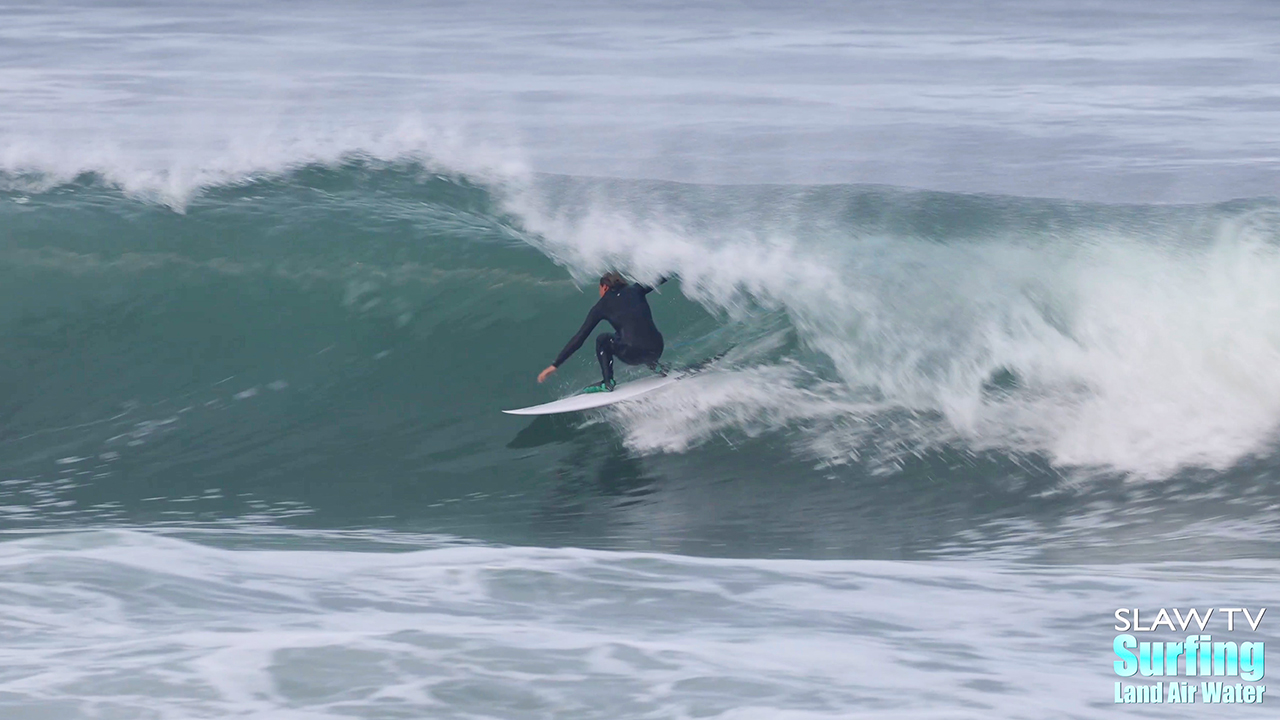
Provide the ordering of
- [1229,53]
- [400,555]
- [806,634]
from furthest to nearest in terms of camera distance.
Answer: [1229,53] < [400,555] < [806,634]

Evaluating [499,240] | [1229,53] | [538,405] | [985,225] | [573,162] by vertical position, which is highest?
[1229,53]

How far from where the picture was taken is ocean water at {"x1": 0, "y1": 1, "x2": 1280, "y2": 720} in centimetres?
493

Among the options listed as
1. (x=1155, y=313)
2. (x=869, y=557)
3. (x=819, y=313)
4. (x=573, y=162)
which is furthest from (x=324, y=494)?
(x=573, y=162)

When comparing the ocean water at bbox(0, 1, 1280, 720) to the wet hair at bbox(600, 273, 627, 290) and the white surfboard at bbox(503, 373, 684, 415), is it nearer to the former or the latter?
the white surfboard at bbox(503, 373, 684, 415)

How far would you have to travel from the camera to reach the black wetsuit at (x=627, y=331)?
812 cm

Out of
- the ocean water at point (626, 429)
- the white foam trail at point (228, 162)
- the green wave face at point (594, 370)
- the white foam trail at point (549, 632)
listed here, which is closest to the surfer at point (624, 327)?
the ocean water at point (626, 429)

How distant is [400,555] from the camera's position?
648 centimetres

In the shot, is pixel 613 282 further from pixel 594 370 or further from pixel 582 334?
pixel 594 370

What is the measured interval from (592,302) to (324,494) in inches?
131

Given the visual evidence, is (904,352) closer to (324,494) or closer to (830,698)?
(324,494)

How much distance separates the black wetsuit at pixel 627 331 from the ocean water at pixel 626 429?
38 cm

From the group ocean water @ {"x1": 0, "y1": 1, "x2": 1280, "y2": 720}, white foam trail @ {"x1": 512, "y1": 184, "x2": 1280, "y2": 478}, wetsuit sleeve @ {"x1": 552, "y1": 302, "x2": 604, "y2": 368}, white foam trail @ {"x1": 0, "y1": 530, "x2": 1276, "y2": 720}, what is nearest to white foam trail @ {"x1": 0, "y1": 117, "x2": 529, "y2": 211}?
ocean water @ {"x1": 0, "y1": 1, "x2": 1280, "y2": 720}

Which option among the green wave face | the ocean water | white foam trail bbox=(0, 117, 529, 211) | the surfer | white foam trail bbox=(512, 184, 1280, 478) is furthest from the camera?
white foam trail bbox=(0, 117, 529, 211)

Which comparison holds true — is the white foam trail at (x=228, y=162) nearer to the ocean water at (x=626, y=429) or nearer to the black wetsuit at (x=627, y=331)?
the ocean water at (x=626, y=429)
